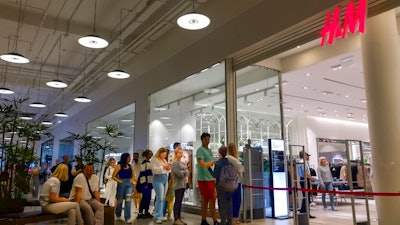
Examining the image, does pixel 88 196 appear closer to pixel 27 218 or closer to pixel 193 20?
pixel 27 218

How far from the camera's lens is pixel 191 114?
29.3 feet

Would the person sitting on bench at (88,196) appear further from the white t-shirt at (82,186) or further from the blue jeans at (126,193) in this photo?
the blue jeans at (126,193)

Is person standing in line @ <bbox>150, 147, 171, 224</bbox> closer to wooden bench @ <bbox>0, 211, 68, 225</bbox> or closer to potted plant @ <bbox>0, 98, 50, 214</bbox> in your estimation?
wooden bench @ <bbox>0, 211, 68, 225</bbox>

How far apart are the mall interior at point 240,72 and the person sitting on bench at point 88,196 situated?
4.15 ft

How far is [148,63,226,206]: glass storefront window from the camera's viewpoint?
7.70 m

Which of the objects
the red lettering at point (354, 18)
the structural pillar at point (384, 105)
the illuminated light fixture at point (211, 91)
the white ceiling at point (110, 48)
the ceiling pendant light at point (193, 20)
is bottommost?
the structural pillar at point (384, 105)

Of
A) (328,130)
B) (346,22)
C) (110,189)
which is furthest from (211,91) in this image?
(328,130)

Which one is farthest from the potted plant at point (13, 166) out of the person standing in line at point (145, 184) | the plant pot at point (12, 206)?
the person standing in line at point (145, 184)

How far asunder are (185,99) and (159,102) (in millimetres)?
1301

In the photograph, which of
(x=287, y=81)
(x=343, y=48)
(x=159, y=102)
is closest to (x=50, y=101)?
(x=159, y=102)

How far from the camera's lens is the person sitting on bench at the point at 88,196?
16.5 feet

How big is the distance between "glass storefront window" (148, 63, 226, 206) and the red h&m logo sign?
2610 mm

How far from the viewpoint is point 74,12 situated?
8.66 m

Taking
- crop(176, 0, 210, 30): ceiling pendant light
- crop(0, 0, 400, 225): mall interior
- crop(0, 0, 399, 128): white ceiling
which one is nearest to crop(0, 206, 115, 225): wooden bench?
crop(0, 0, 400, 225): mall interior
